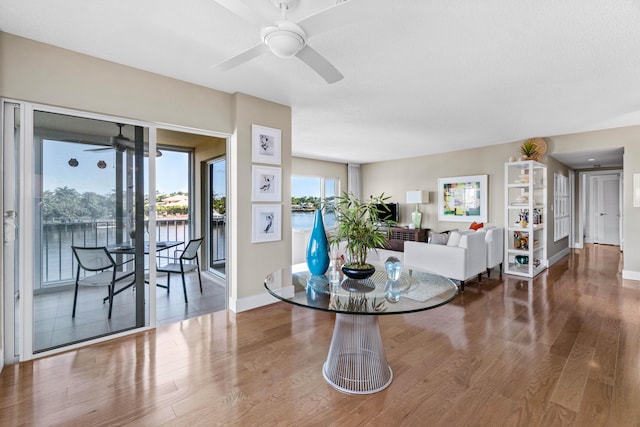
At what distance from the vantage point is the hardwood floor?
66.7 inches

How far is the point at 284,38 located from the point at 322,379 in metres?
2.11

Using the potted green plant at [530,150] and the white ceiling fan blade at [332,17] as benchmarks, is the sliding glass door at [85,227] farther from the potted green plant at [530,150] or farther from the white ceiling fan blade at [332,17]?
the potted green plant at [530,150]

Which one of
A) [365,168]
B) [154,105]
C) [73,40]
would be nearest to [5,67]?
[73,40]

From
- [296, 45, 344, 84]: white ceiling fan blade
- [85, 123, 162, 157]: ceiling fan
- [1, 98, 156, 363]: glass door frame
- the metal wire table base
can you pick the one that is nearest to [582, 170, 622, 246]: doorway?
the metal wire table base

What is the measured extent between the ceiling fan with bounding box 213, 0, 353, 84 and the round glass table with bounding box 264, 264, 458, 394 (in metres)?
1.40

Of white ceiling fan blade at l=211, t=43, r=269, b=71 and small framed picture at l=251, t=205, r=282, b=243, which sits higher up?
white ceiling fan blade at l=211, t=43, r=269, b=71

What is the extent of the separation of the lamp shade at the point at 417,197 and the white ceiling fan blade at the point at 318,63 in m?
5.26

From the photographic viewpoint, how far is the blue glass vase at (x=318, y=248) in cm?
218

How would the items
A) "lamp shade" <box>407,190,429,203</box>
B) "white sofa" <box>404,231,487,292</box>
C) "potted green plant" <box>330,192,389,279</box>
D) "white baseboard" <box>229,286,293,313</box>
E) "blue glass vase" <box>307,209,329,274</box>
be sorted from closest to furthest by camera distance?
"potted green plant" <box>330,192,389,279</box>, "blue glass vase" <box>307,209,329,274</box>, "white baseboard" <box>229,286,293,313</box>, "white sofa" <box>404,231,487,292</box>, "lamp shade" <box>407,190,429,203</box>

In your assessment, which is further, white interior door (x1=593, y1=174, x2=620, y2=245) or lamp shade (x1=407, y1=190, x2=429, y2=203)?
white interior door (x1=593, y1=174, x2=620, y2=245)

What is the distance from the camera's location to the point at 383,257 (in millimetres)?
4773

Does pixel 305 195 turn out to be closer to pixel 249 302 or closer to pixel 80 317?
pixel 249 302

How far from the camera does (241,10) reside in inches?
55.9

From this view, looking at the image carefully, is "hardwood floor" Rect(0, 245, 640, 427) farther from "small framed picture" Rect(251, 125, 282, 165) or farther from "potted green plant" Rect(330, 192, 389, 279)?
"small framed picture" Rect(251, 125, 282, 165)
